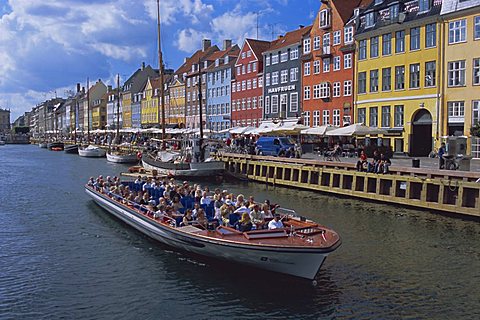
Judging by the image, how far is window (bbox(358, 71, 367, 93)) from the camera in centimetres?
5184

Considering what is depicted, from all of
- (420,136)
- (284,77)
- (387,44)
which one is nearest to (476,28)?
(387,44)

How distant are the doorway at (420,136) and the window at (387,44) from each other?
6577 millimetres

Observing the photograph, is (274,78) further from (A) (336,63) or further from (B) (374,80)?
(B) (374,80)

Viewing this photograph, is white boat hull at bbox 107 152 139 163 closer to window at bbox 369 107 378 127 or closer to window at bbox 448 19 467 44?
window at bbox 369 107 378 127

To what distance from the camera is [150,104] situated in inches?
4464

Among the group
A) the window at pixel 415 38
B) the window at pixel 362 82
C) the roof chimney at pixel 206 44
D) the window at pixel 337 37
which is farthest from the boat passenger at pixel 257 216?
the roof chimney at pixel 206 44

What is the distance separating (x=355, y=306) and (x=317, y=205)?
1691 centimetres

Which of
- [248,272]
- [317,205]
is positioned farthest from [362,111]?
[248,272]

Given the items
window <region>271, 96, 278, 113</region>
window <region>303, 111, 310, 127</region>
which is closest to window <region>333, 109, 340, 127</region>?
window <region>303, 111, 310, 127</region>

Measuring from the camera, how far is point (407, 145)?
45.8 meters

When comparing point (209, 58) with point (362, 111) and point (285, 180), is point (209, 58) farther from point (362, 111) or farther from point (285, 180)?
point (285, 180)

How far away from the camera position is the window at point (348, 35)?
53875mm

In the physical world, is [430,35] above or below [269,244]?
above

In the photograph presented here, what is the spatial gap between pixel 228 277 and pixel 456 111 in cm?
3128
